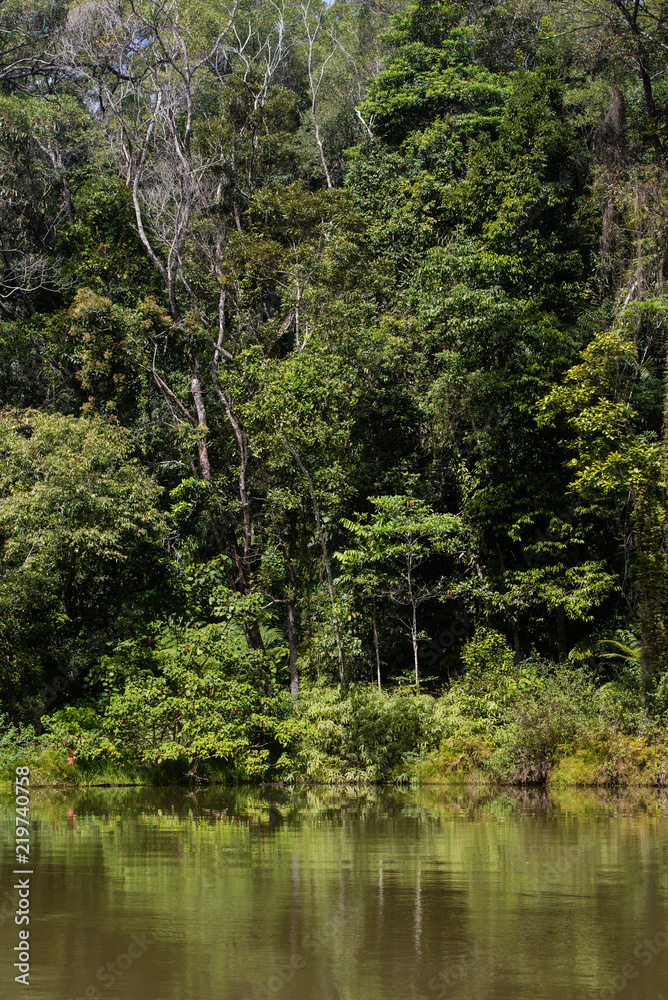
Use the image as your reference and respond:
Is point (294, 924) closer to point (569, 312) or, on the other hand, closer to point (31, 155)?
point (569, 312)

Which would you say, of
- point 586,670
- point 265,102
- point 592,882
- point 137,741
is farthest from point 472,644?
point 265,102

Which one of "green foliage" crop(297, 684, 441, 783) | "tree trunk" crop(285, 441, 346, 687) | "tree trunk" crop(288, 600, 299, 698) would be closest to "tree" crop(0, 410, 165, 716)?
"tree trunk" crop(285, 441, 346, 687)

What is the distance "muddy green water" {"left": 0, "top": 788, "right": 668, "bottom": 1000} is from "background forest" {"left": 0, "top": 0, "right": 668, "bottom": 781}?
5775 millimetres

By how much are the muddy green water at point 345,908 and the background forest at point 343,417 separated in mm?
5775

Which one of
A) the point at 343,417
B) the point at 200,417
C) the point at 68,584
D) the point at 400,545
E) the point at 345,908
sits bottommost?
the point at 345,908

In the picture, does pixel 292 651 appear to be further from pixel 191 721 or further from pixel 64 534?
pixel 64 534

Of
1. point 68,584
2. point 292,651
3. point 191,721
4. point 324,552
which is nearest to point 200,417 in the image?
point 68,584

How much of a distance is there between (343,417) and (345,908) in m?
15.3

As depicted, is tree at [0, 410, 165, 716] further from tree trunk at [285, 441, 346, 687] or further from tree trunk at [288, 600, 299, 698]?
tree trunk at [288, 600, 299, 698]

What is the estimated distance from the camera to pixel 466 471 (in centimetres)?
2117

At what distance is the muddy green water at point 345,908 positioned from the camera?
15.6ft

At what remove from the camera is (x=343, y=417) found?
68.8ft

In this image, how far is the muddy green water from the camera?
4742mm

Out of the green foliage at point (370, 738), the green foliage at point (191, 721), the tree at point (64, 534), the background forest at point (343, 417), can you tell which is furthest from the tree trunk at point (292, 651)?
the tree at point (64, 534)
